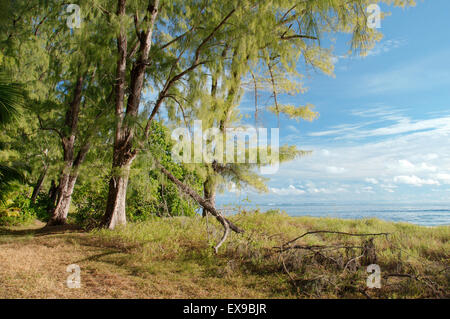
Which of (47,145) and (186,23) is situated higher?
(186,23)

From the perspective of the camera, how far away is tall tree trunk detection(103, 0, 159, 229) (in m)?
7.61

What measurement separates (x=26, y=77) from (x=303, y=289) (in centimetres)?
1163

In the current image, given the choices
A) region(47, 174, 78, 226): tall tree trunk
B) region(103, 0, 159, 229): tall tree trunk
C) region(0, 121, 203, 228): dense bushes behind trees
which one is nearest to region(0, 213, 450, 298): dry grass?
region(103, 0, 159, 229): tall tree trunk

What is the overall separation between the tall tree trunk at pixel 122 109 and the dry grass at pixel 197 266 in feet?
2.58

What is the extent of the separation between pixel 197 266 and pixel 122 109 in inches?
180

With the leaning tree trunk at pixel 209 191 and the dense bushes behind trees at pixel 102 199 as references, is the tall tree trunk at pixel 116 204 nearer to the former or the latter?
the dense bushes behind trees at pixel 102 199

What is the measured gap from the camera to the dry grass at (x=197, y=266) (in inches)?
162

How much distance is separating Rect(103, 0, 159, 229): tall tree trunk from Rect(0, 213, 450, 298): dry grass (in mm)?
786

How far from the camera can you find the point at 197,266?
17.1 ft

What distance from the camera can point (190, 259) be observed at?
18.3ft

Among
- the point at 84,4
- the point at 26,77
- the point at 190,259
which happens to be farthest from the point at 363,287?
the point at 26,77

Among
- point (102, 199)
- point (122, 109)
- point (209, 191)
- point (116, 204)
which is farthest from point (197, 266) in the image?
point (102, 199)

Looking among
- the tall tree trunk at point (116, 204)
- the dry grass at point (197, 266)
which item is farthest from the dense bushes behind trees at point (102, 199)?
the dry grass at point (197, 266)
